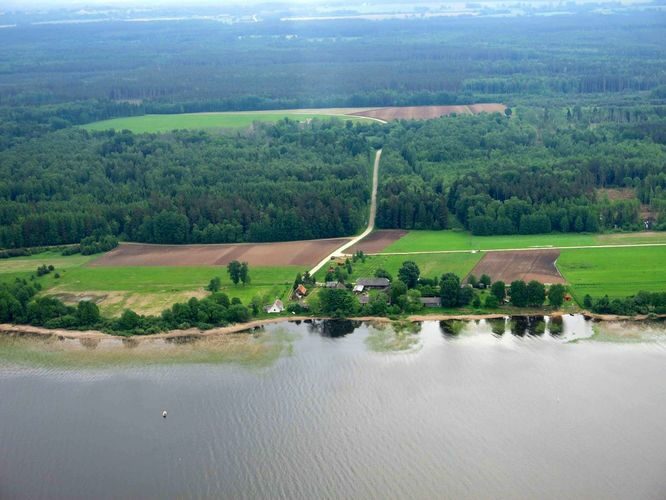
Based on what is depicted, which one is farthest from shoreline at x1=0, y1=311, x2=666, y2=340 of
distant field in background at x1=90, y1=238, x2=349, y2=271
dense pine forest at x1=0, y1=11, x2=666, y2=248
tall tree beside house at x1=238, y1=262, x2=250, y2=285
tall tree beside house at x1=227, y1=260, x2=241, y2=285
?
dense pine forest at x1=0, y1=11, x2=666, y2=248

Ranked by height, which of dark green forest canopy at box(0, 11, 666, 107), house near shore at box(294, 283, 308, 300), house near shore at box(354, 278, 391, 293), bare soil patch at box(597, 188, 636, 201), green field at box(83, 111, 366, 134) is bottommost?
house near shore at box(294, 283, 308, 300)

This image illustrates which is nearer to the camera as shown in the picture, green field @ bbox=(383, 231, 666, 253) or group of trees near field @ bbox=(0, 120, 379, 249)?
green field @ bbox=(383, 231, 666, 253)

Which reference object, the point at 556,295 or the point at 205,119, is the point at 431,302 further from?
the point at 205,119

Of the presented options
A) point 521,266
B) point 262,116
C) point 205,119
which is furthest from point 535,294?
point 205,119

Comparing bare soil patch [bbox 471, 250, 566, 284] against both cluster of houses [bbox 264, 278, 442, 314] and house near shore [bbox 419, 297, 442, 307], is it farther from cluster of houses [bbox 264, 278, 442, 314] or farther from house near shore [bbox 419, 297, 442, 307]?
cluster of houses [bbox 264, 278, 442, 314]

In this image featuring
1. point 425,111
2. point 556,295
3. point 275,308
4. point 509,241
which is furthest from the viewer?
point 425,111

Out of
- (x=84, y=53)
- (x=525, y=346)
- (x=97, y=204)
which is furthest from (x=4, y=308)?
(x=84, y=53)
